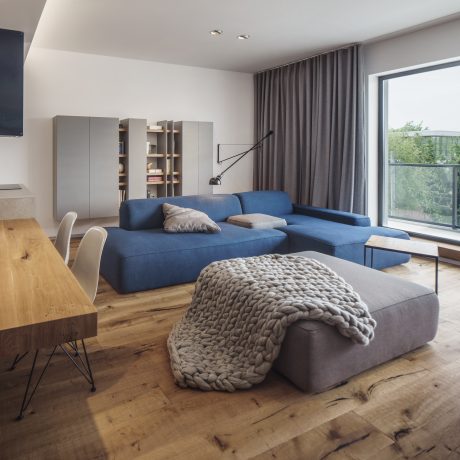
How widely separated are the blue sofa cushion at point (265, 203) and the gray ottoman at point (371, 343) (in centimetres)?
247

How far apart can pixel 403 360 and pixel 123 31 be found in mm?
4155

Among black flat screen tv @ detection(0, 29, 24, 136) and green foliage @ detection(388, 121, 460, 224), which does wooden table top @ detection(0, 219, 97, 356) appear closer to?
black flat screen tv @ detection(0, 29, 24, 136)

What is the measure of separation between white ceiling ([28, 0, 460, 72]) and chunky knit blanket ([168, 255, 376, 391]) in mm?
2531

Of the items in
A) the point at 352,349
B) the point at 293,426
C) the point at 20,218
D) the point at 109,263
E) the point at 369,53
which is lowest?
the point at 293,426

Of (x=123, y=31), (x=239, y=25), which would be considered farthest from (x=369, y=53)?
(x=123, y=31)

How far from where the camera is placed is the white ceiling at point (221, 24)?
379cm

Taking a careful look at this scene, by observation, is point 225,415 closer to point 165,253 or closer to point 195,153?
point 165,253

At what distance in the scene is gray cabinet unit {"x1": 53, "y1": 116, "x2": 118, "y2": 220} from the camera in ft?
16.9

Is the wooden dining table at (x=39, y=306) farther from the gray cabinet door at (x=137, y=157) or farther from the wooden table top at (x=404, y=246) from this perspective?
the gray cabinet door at (x=137, y=157)

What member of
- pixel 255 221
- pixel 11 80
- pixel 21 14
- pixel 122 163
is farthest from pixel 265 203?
pixel 21 14

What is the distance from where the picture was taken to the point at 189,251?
11.8 ft

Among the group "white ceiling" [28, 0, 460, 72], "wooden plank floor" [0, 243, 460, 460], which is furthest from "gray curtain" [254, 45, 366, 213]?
"wooden plank floor" [0, 243, 460, 460]

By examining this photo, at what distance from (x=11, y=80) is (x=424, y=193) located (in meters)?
4.51

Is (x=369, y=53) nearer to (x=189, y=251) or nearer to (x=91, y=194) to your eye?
(x=189, y=251)
